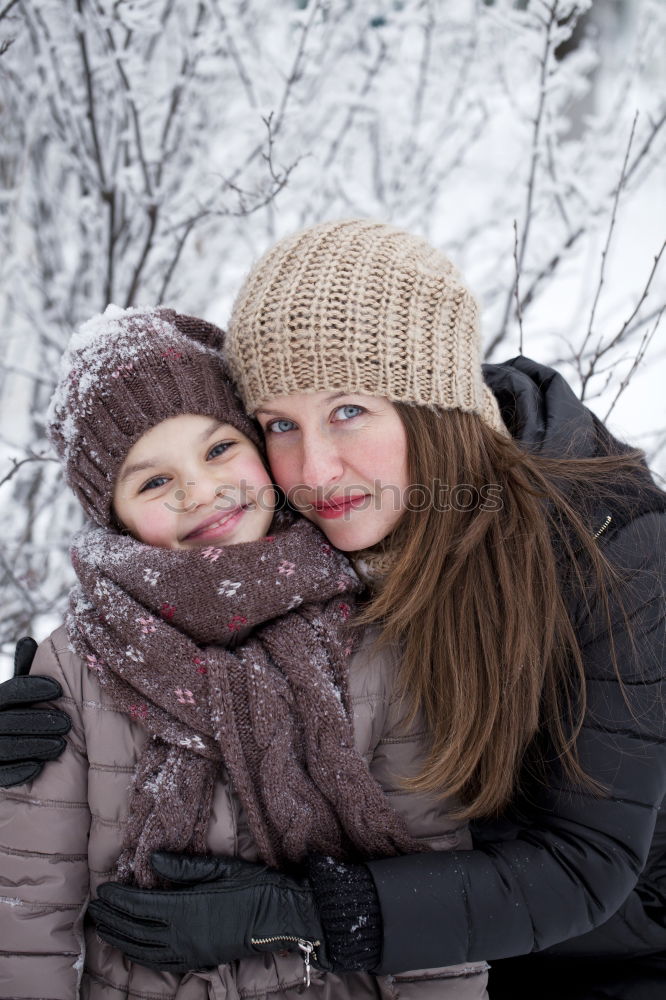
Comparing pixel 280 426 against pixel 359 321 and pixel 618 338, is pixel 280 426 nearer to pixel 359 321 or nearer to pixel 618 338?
pixel 359 321

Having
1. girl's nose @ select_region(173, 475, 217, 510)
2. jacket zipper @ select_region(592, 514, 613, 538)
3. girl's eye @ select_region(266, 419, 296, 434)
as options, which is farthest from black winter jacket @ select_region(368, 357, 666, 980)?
girl's nose @ select_region(173, 475, 217, 510)

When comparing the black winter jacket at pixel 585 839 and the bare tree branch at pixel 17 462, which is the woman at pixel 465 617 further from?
the bare tree branch at pixel 17 462

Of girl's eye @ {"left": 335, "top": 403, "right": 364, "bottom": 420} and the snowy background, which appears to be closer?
girl's eye @ {"left": 335, "top": 403, "right": 364, "bottom": 420}

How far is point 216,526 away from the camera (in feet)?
5.61

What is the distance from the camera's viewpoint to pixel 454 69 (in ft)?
11.9

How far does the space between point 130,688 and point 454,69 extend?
11.9ft

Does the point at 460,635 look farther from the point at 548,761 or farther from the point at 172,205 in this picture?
the point at 172,205

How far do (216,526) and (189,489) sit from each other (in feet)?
0.39

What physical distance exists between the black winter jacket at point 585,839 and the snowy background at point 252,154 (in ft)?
4.51

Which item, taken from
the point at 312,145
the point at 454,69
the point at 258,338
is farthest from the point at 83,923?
the point at 454,69

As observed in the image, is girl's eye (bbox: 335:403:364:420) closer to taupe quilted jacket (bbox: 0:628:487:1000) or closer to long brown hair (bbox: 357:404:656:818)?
long brown hair (bbox: 357:404:656:818)

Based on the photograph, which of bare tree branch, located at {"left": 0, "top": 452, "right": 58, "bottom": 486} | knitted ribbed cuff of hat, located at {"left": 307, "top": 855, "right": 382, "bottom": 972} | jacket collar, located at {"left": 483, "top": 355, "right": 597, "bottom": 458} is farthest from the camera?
bare tree branch, located at {"left": 0, "top": 452, "right": 58, "bottom": 486}

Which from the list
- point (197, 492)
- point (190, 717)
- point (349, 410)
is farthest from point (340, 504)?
point (190, 717)

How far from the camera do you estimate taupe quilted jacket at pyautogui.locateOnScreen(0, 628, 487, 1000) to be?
152 centimetres
